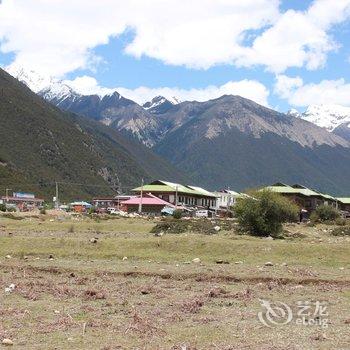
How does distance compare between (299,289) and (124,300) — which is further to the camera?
(299,289)

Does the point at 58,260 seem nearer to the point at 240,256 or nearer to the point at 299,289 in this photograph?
the point at 240,256

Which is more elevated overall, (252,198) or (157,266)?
(252,198)

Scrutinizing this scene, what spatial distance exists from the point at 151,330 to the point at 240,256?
61.1ft

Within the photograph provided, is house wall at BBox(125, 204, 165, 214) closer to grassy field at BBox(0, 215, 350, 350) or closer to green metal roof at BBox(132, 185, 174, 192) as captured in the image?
green metal roof at BBox(132, 185, 174, 192)

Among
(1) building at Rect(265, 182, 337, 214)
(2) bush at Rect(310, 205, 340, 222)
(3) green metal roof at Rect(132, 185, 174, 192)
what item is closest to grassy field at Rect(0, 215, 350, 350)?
(2) bush at Rect(310, 205, 340, 222)

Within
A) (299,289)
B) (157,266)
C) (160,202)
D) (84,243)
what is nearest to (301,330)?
(299,289)

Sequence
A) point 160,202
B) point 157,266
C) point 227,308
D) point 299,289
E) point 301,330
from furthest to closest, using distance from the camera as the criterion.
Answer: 1. point 160,202
2. point 157,266
3. point 299,289
4. point 227,308
5. point 301,330

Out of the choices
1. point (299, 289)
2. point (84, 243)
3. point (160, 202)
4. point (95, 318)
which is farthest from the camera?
point (160, 202)

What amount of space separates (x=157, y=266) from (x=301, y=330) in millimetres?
14669

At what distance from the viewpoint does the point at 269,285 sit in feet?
77.7
